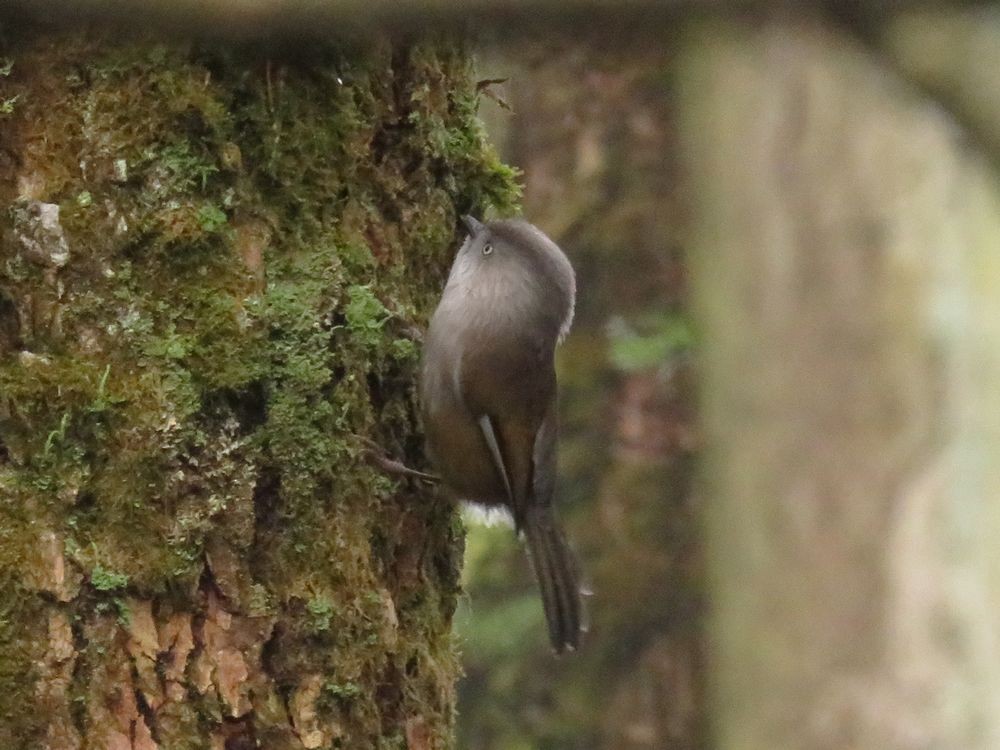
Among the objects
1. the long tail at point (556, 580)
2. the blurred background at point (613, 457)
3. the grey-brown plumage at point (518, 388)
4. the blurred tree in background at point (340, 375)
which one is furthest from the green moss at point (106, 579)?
the blurred background at point (613, 457)

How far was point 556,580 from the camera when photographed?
400 centimetres

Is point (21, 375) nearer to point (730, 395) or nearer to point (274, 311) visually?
point (274, 311)

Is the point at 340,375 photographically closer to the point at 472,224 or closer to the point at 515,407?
the point at 472,224

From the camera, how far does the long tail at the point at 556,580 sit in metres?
3.98

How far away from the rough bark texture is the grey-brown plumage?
2.55 ft

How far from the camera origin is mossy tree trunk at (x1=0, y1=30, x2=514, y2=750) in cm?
248

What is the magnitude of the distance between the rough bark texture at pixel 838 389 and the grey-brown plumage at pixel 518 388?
2.55 ft

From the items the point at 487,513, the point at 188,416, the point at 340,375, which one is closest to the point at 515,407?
the point at 487,513

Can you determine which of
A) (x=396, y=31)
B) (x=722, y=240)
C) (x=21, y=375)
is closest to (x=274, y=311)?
(x=21, y=375)

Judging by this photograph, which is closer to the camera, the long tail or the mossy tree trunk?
the mossy tree trunk

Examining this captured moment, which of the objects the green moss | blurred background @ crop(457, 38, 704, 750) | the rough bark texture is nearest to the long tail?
the rough bark texture

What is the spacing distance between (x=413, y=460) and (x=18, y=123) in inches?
45.4

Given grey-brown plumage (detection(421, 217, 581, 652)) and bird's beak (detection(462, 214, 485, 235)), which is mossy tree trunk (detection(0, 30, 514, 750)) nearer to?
bird's beak (detection(462, 214, 485, 235))

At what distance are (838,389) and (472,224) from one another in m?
1.05
